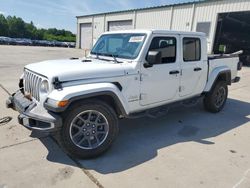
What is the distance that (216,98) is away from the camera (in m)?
5.83

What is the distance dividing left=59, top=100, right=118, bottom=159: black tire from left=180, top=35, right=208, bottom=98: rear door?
6.18ft

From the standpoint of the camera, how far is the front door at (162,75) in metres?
3.94

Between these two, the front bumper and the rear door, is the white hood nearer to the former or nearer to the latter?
the front bumper

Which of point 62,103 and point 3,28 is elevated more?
point 3,28

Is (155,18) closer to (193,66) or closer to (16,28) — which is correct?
(193,66)

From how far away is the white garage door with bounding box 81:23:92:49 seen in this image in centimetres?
3175

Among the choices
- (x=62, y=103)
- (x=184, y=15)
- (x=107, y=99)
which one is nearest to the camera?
(x=62, y=103)

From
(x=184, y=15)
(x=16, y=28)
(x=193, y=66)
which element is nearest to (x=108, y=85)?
(x=193, y=66)

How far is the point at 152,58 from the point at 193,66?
148 centimetres

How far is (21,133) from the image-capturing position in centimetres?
413

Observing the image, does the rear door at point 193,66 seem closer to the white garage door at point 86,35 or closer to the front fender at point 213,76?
the front fender at point 213,76

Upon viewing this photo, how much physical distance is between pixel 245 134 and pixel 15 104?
437 centimetres

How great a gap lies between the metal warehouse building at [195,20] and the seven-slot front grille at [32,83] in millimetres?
14722

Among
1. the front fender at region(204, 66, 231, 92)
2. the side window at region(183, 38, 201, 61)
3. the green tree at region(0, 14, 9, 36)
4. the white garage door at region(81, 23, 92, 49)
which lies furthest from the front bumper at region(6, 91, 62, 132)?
the green tree at region(0, 14, 9, 36)
